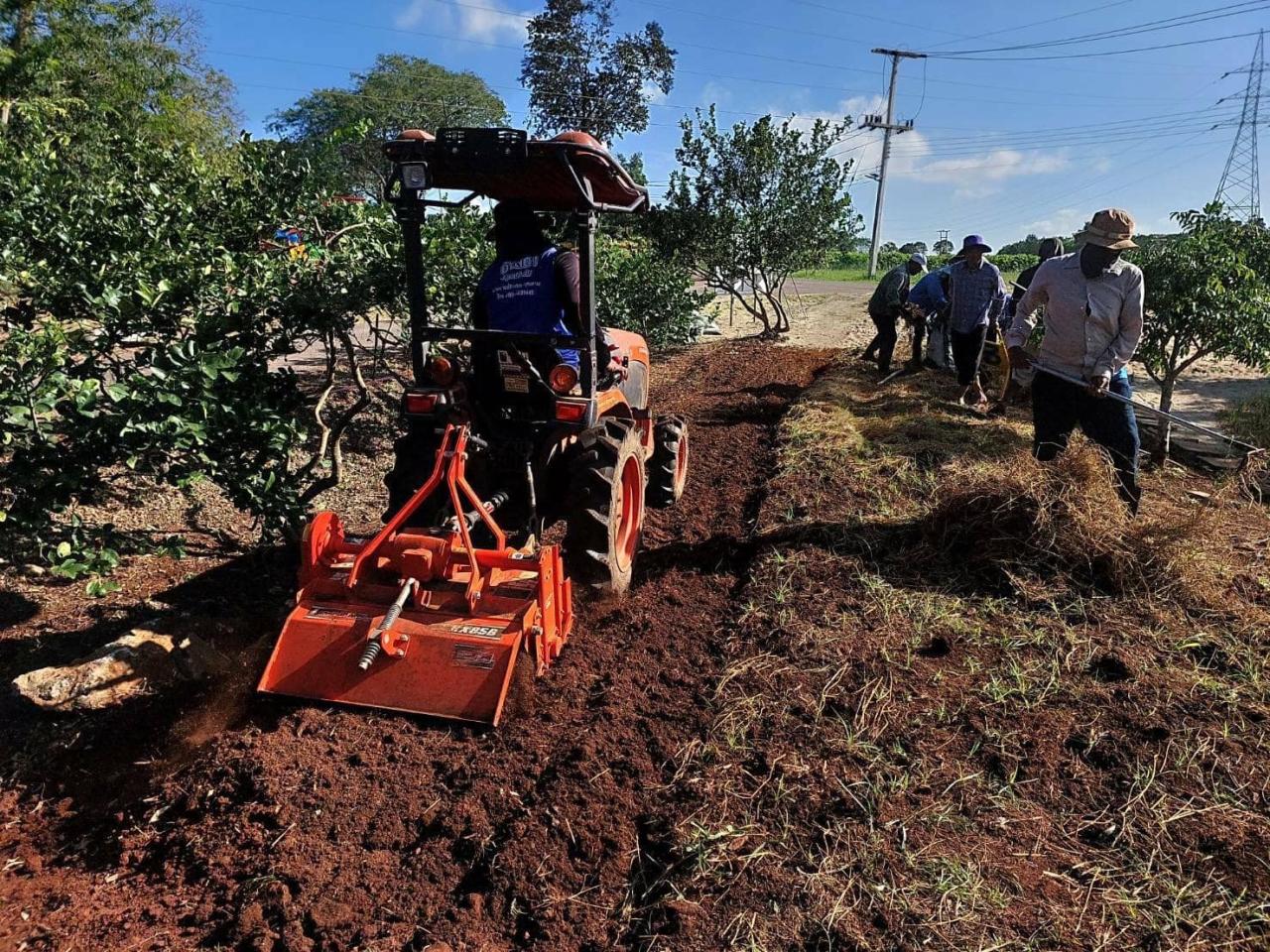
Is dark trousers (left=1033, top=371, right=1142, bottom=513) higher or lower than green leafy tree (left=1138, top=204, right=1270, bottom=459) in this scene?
lower

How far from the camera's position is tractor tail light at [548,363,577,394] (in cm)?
339

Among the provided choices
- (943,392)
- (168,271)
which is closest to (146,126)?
(168,271)

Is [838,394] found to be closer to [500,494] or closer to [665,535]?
[665,535]

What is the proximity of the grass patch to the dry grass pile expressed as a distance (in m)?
0.01

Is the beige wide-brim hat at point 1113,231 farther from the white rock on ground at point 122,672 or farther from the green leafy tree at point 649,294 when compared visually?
the green leafy tree at point 649,294

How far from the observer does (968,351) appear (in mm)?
7758

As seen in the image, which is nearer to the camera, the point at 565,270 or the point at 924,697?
the point at 924,697

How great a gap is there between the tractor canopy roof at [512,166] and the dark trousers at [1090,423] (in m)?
2.75

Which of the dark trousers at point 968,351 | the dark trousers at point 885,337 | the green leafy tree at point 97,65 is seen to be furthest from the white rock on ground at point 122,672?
the green leafy tree at point 97,65

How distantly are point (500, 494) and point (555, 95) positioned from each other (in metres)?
27.7

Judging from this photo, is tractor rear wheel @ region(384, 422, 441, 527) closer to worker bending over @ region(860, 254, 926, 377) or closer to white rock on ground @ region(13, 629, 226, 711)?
white rock on ground @ region(13, 629, 226, 711)

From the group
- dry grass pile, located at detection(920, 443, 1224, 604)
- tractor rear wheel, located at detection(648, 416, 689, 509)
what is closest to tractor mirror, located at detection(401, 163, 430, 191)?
tractor rear wheel, located at detection(648, 416, 689, 509)

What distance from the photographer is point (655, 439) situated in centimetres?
521

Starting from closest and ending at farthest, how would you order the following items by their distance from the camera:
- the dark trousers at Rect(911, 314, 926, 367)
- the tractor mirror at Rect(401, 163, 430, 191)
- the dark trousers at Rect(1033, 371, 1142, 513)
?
1. the tractor mirror at Rect(401, 163, 430, 191)
2. the dark trousers at Rect(1033, 371, 1142, 513)
3. the dark trousers at Rect(911, 314, 926, 367)
